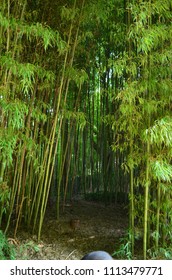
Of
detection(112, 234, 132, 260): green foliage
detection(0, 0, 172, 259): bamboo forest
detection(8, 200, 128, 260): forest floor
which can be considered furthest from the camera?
detection(8, 200, 128, 260): forest floor

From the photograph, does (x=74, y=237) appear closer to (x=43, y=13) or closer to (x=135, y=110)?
(x=135, y=110)

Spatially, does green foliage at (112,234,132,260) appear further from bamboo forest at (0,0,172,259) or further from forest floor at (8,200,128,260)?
forest floor at (8,200,128,260)

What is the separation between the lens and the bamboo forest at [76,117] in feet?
Answer: 9.59

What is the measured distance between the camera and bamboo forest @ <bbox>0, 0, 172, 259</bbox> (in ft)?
9.59

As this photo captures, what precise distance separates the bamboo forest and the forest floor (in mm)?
12

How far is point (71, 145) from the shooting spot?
4977 millimetres

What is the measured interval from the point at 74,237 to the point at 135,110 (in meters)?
1.65

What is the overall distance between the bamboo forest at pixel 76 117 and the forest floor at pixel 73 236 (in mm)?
12

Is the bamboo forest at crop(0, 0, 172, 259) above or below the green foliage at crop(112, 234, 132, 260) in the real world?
above

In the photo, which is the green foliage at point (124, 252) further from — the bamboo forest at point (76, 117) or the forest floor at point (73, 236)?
the forest floor at point (73, 236)

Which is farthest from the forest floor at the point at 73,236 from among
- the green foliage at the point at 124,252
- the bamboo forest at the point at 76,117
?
the green foliage at the point at 124,252

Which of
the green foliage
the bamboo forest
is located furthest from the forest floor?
the green foliage

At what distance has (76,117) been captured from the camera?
11.7ft
